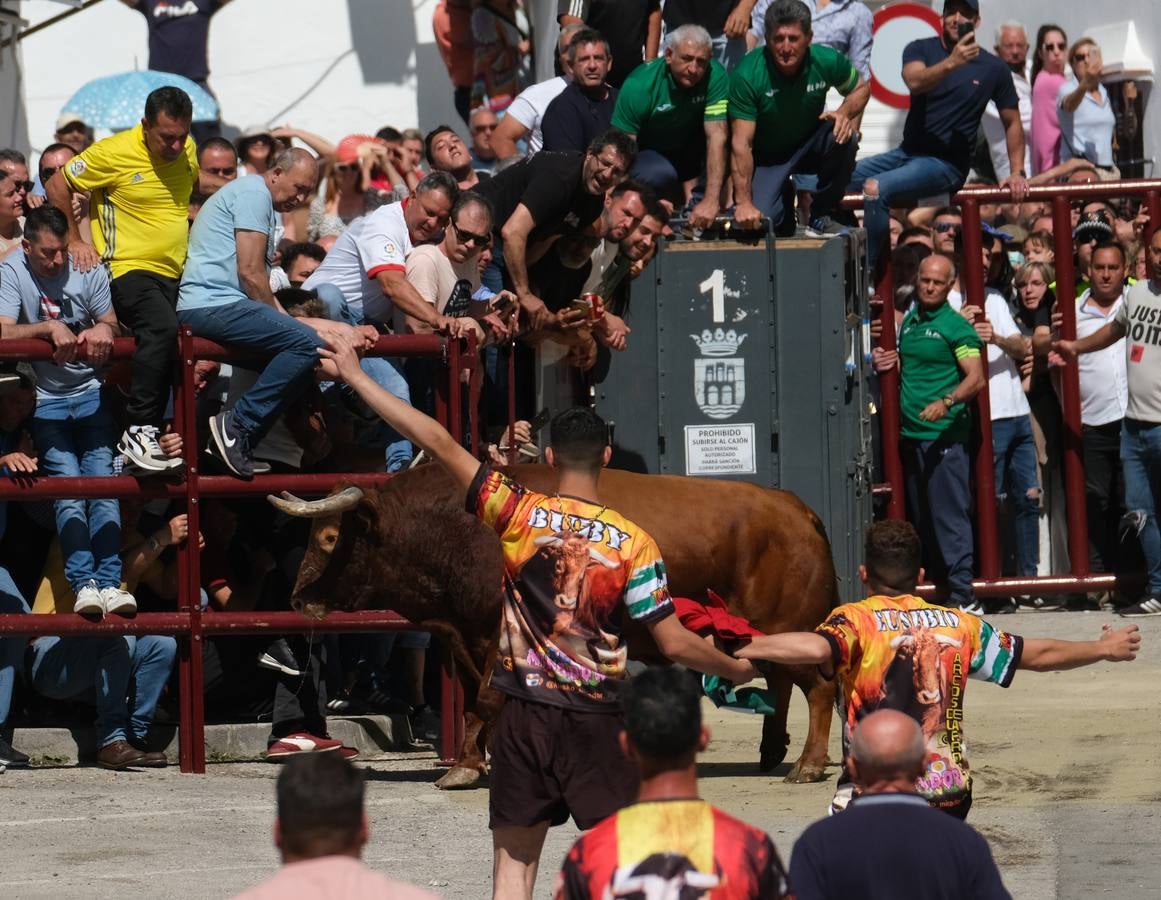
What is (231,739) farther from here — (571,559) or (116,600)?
(571,559)

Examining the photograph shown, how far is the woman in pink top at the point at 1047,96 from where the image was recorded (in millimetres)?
17375

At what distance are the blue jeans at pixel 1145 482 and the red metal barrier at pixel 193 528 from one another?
5.44 metres

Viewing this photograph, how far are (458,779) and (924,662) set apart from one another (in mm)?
3994

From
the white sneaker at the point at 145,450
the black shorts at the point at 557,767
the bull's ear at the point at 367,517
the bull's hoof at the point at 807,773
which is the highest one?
the white sneaker at the point at 145,450

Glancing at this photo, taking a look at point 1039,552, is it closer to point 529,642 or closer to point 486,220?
point 486,220

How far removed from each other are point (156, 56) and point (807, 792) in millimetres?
10406

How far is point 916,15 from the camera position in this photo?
21.1m

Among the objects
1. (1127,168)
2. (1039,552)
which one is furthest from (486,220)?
(1127,168)

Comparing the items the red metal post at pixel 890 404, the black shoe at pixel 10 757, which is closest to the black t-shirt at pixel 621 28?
the red metal post at pixel 890 404

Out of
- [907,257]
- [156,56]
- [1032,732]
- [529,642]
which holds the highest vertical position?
[156,56]

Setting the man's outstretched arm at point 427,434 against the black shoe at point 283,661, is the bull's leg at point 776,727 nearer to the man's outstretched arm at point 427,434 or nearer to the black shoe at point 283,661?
the black shoe at point 283,661

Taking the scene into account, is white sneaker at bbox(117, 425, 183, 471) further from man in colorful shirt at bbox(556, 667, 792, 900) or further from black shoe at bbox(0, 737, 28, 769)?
man in colorful shirt at bbox(556, 667, 792, 900)

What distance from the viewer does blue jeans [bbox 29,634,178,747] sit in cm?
1012

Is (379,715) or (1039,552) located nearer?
(379,715)
